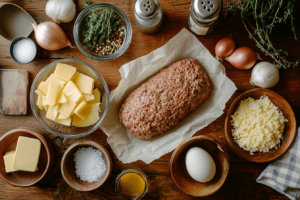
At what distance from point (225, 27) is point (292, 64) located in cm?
55

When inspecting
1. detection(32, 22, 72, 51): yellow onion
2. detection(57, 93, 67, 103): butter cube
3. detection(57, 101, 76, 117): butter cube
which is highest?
detection(32, 22, 72, 51): yellow onion

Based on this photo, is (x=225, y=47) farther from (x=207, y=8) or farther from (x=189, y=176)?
(x=189, y=176)

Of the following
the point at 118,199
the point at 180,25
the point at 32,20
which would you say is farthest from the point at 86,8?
the point at 118,199

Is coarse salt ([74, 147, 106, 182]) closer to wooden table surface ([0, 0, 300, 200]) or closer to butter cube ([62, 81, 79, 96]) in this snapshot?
wooden table surface ([0, 0, 300, 200])

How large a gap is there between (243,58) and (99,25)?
104cm

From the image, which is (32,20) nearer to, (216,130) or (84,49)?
(84,49)

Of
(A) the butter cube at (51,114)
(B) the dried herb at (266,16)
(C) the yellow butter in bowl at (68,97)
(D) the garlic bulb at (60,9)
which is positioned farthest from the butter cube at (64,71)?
(B) the dried herb at (266,16)

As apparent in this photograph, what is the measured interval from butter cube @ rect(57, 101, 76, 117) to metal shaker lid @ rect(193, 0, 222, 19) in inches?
39.9

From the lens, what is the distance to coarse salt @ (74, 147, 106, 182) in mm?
1623

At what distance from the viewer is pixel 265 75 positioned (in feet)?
5.03

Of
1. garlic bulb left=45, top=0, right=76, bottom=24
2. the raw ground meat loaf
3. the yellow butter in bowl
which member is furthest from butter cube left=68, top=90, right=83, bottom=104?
garlic bulb left=45, top=0, right=76, bottom=24

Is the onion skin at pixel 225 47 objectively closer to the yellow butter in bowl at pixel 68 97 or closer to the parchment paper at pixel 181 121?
the parchment paper at pixel 181 121

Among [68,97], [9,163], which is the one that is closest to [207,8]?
[68,97]

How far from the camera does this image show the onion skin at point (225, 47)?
157cm
